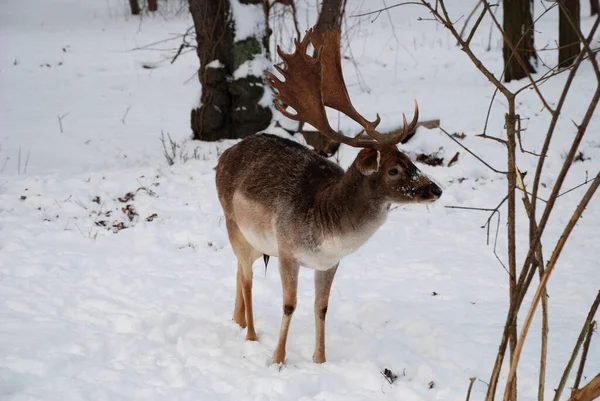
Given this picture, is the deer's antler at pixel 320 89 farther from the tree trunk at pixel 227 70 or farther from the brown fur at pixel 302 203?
the tree trunk at pixel 227 70

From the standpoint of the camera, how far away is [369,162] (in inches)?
160

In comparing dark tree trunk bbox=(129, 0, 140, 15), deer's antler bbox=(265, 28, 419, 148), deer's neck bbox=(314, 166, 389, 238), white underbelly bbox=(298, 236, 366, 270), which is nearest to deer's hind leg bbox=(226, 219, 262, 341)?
white underbelly bbox=(298, 236, 366, 270)

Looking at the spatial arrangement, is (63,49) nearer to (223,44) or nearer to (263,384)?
(223,44)

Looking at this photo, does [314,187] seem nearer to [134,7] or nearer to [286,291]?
[286,291]

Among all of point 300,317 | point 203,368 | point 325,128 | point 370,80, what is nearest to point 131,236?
point 300,317

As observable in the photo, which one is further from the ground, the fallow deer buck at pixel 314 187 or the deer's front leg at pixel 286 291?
the fallow deer buck at pixel 314 187

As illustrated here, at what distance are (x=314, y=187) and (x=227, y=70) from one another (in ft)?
18.2

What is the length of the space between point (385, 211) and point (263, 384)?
1.35 metres

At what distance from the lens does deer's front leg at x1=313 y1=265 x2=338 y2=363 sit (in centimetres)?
461

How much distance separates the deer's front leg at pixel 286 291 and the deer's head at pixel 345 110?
2.61 ft

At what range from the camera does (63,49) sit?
52.1 feet

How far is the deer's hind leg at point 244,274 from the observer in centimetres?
498

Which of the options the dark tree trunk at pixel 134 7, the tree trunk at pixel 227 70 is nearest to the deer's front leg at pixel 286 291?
the tree trunk at pixel 227 70

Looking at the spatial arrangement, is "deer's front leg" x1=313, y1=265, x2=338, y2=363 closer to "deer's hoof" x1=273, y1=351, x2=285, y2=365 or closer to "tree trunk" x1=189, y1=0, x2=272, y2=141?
"deer's hoof" x1=273, y1=351, x2=285, y2=365
